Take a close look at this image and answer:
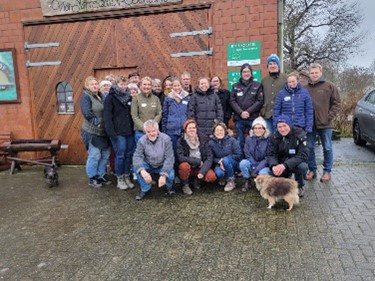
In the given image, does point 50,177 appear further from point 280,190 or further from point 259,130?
point 280,190

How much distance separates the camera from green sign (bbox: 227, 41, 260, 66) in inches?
267

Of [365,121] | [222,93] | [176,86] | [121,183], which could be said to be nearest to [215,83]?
[222,93]

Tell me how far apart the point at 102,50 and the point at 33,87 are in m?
1.85

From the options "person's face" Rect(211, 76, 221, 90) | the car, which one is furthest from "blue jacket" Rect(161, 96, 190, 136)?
the car

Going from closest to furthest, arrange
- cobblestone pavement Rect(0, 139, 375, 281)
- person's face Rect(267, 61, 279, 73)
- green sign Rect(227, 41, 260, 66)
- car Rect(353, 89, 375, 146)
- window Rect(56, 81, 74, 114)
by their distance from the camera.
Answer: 1. cobblestone pavement Rect(0, 139, 375, 281)
2. person's face Rect(267, 61, 279, 73)
3. green sign Rect(227, 41, 260, 66)
4. window Rect(56, 81, 74, 114)
5. car Rect(353, 89, 375, 146)

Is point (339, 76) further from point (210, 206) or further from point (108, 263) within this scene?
point (108, 263)

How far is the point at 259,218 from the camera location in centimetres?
441

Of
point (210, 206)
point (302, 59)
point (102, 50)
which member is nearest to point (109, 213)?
point (210, 206)

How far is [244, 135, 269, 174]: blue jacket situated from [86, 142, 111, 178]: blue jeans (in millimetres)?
2417

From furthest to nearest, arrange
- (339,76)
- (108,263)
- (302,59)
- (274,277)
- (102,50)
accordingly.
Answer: (339,76) → (302,59) → (102,50) → (108,263) → (274,277)

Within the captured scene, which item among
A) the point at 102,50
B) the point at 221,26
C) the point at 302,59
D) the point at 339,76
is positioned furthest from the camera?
the point at 339,76

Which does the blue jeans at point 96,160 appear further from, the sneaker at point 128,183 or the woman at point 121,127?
the sneaker at point 128,183

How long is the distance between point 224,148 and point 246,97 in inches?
40.2

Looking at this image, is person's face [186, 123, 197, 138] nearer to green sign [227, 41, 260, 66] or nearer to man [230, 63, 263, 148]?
man [230, 63, 263, 148]
